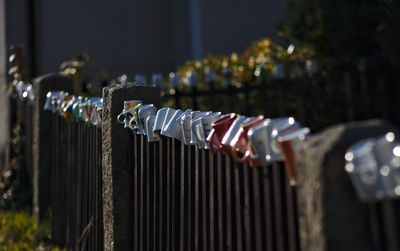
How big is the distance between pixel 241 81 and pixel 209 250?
4856 mm

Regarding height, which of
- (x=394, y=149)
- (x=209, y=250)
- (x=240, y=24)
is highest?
(x=240, y=24)

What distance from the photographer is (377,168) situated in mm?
1449

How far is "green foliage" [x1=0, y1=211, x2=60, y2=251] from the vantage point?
5.43m

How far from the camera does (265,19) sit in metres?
11.3

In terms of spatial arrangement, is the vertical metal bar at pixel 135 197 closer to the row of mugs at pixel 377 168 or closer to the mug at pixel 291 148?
the mug at pixel 291 148

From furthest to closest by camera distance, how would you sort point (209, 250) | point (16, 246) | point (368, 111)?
1. point (368, 111)
2. point (16, 246)
3. point (209, 250)

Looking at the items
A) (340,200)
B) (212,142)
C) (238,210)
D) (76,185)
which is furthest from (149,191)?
(340,200)

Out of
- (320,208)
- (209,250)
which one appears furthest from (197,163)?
(320,208)

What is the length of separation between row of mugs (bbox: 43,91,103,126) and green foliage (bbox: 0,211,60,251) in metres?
1.08

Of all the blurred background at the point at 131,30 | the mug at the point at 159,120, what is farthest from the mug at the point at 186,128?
the blurred background at the point at 131,30

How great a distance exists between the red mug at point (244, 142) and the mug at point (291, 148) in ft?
0.73

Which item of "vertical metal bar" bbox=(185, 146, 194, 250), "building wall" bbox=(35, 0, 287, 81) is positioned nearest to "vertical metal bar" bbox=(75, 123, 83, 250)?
"vertical metal bar" bbox=(185, 146, 194, 250)

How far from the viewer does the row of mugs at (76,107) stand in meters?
3.95

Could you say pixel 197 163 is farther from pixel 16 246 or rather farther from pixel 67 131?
pixel 16 246
